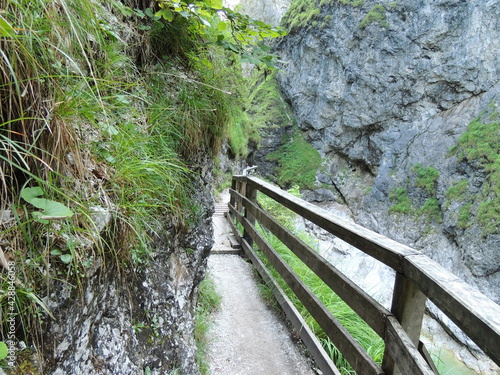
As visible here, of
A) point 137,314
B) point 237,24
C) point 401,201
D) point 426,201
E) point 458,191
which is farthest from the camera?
point 401,201

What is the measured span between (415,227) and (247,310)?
12.1m

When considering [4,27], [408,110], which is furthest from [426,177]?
[4,27]

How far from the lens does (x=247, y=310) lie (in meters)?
2.65

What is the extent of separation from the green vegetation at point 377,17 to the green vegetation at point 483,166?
21.0 feet

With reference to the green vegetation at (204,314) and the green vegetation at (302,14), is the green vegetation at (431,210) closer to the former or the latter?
the green vegetation at (302,14)

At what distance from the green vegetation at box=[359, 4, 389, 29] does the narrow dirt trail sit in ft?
53.7

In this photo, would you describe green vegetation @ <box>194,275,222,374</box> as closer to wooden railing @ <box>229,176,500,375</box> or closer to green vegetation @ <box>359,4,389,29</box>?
wooden railing @ <box>229,176,500,375</box>

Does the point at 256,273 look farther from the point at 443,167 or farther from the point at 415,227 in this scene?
the point at 443,167

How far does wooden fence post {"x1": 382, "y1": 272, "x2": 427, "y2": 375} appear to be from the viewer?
106 centimetres

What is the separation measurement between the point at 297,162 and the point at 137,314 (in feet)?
55.7

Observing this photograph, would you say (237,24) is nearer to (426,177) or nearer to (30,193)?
(30,193)

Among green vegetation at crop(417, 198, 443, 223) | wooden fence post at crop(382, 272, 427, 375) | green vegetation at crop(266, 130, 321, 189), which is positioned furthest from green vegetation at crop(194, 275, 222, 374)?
green vegetation at crop(266, 130, 321, 189)

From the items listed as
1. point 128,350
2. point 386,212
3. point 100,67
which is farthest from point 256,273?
point 386,212

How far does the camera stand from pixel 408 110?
1495 centimetres
